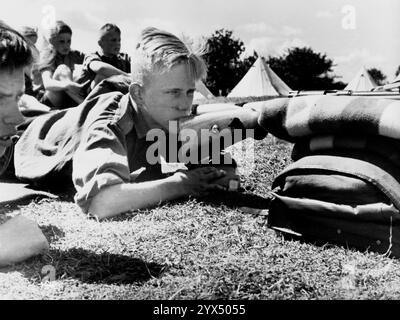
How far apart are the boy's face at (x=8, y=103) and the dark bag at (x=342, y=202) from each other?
925 millimetres

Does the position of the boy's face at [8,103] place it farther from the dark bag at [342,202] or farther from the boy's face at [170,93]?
the dark bag at [342,202]

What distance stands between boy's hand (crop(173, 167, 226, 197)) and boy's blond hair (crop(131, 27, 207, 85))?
0.43m

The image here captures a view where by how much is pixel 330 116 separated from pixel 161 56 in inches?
33.4

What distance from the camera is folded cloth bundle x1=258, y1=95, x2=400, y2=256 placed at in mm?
1536

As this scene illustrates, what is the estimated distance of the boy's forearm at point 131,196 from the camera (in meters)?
1.92

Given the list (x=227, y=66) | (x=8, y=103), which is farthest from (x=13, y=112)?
(x=227, y=66)

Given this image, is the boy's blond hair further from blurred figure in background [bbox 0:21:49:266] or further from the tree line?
the tree line

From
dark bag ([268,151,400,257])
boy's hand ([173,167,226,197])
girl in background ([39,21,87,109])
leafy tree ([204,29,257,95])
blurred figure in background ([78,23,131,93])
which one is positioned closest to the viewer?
dark bag ([268,151,400,257])

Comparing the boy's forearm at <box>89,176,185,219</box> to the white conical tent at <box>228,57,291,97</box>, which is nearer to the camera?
the boy's forearm at <box>89,176,185,219</box>

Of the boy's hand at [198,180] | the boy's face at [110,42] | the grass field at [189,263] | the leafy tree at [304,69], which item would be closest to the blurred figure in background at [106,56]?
the boy's face at [110,42]

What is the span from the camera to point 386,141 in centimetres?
161

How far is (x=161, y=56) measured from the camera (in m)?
2.19

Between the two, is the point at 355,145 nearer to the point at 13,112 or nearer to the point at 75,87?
the point at 13,112

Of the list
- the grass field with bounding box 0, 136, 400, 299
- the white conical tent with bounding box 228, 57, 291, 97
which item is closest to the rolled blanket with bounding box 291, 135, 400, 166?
the grass field with bounding box 0, 136, 400, 299
